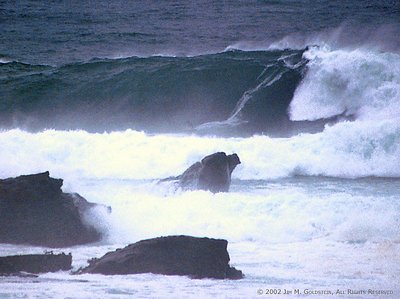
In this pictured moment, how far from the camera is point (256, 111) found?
75.4 feet

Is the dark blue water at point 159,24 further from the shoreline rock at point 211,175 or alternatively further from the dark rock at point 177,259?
the dark rock at point 177,259

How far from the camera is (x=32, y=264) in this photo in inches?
443

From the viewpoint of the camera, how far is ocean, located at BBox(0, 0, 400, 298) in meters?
11.8

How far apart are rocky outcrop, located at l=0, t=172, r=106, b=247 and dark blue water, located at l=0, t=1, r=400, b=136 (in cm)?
905

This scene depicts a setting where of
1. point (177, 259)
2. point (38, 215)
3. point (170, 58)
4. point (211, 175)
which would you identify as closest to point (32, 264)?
point (177, 259)

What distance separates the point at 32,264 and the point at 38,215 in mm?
2101

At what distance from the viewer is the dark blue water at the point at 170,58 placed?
24266mm

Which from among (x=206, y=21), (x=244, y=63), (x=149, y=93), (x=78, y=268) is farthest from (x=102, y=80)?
(x=78, y=268)

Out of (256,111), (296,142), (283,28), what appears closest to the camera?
(296,142)

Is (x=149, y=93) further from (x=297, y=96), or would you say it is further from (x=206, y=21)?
(x=206, y=21)

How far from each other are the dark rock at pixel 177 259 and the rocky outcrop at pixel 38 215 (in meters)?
2.09

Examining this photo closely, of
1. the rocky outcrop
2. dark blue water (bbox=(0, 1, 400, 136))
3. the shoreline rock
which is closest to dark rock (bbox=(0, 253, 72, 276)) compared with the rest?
the rocky outcrop

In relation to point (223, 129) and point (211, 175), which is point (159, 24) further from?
point (211, 175)

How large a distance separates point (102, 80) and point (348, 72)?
7620mm
